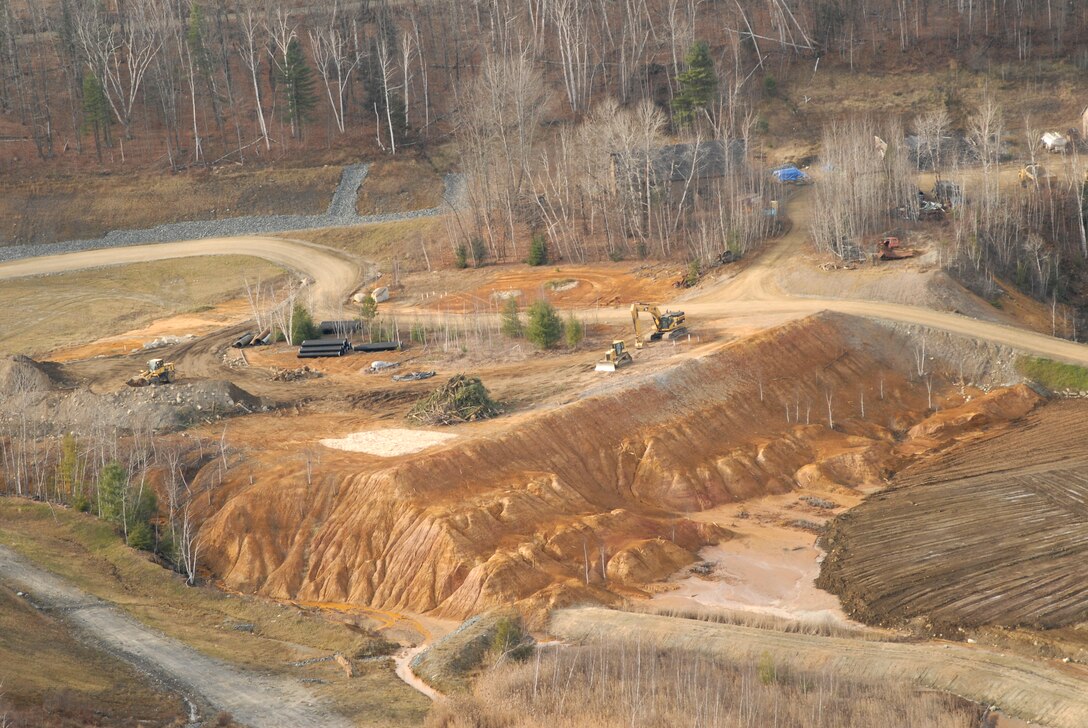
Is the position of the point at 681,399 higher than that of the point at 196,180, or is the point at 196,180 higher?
the point at 196,180

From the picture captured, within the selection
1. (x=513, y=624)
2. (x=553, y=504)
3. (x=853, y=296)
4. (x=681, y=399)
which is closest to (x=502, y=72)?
(x=853, y=296)

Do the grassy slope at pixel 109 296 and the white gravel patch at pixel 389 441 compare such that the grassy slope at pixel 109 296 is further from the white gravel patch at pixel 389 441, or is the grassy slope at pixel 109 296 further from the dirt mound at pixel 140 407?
the white gravel patch at pixel 389 441

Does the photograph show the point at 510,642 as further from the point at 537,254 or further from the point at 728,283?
the point at 537,254

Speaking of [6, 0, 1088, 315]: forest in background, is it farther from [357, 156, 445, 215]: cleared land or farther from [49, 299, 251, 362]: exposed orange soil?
[49, 299, 251, 362]: exposed orange soil

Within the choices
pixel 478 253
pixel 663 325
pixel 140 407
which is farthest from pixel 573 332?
pixel 478 253

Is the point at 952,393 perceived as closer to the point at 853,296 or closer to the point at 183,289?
the point at 853,296

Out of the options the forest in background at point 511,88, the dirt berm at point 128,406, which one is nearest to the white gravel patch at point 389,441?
the dirt berm at point 128,406

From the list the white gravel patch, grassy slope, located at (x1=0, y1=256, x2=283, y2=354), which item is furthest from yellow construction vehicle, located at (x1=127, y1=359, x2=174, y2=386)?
grassy slope, located at (x1=0, y1=256, x2=283, y2=354)
